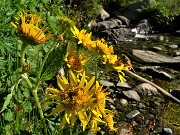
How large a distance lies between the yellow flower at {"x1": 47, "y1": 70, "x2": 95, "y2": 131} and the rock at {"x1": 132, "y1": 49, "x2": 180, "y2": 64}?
5797 millimetres

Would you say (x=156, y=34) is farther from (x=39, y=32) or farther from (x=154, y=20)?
(x=39, y=32)

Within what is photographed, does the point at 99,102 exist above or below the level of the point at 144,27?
above

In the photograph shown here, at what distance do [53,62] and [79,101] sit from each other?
143 mm

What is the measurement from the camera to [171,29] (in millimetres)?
10328

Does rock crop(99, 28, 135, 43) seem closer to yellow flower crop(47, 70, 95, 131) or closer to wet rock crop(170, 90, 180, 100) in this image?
wet rock crop(170, 90, 180, 100)

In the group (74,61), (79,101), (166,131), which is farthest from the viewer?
(166,131)

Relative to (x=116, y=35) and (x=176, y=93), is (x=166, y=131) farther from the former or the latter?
(x=116, y=35)

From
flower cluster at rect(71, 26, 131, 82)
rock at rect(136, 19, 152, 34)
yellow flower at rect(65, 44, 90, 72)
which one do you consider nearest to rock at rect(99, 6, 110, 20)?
rock at rect(136, 19, 152, 34)

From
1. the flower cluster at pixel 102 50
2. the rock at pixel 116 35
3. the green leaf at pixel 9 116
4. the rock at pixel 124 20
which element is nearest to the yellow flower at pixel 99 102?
the flower cluster at pixel 102 50

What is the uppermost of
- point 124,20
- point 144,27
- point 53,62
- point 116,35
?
point 53,62

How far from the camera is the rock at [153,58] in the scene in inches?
265

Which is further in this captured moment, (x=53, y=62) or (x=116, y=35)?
(x=116, y=35)

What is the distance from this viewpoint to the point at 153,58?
22.7 feet

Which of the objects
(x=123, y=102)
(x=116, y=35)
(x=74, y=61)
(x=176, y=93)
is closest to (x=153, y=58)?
(x=176, y=93)
